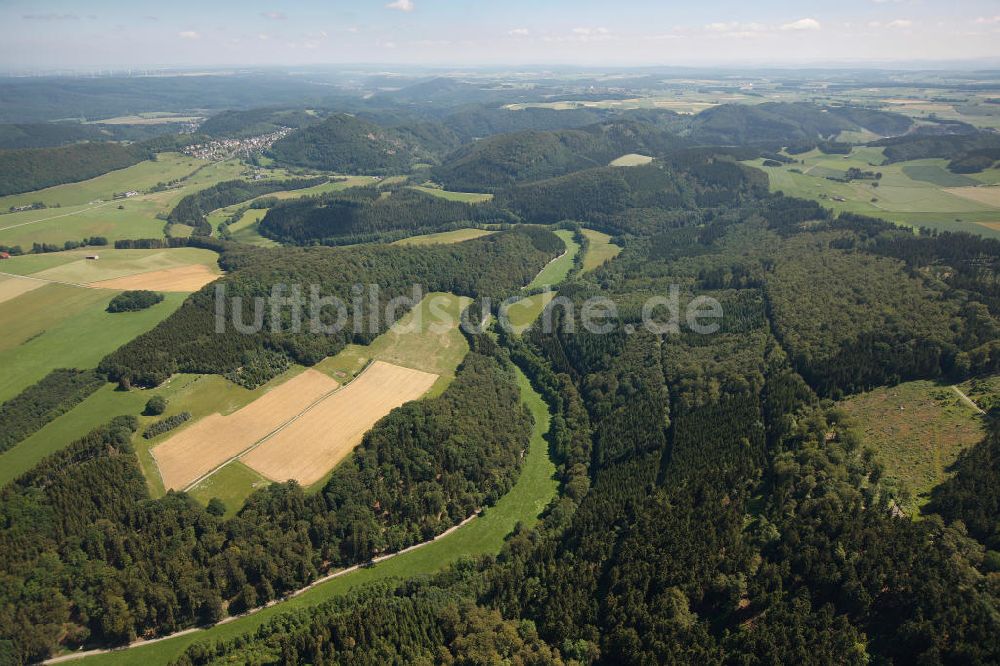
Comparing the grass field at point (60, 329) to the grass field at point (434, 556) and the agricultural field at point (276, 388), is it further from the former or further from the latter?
the grass field at point (434, 556)

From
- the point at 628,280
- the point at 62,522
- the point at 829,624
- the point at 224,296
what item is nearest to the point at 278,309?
the point at 224,296

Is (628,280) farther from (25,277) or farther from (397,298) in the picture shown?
(25,277)

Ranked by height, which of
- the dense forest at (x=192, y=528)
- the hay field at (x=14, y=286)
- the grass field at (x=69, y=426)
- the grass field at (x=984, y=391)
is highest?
the grass field at (x=984, y=391)

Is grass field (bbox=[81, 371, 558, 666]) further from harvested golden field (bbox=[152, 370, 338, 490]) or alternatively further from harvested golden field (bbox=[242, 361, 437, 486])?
harvested golden field (bbox=[152, 370, 338, 490])

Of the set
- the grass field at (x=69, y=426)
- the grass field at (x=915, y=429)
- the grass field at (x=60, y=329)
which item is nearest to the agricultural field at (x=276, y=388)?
the grass field at (x=69, y=426)

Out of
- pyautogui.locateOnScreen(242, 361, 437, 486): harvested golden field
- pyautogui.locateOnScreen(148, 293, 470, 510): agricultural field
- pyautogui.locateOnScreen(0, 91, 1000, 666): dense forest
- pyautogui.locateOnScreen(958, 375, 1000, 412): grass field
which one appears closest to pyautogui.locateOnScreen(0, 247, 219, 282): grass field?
pyautogui.locateOnScreen(0, 91, 1000, 666): dense forest

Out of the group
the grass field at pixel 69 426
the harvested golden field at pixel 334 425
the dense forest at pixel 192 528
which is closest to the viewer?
the dense forest at pixel 192 528
